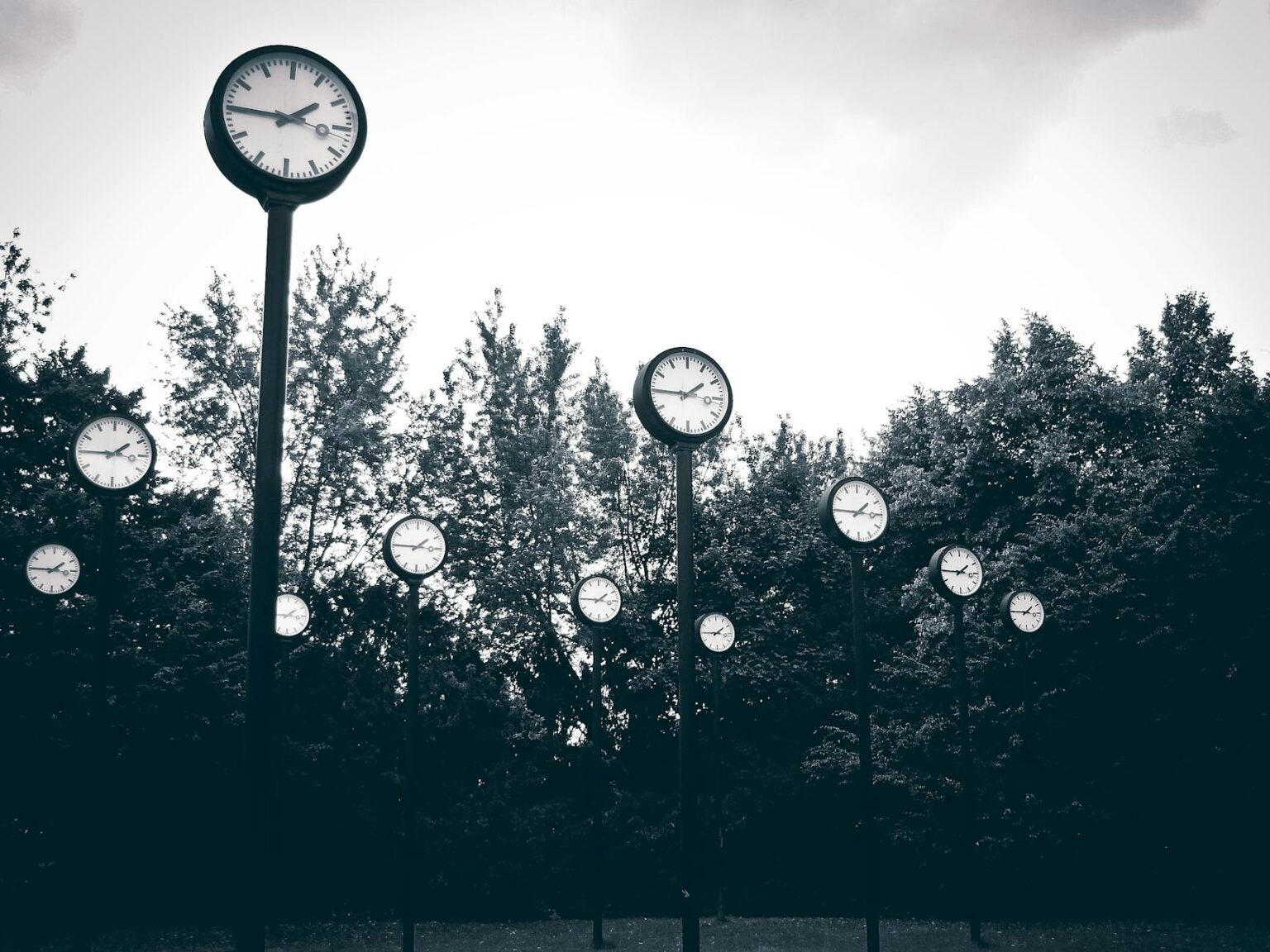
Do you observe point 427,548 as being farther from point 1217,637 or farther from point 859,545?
point 1217,637

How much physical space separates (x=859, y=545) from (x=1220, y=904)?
15.5 metres

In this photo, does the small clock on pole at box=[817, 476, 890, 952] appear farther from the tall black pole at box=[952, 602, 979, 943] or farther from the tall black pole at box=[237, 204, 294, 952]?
the tall black pole at box=[237, 204, 294, 952]

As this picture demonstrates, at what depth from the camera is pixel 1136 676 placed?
64.1 ft

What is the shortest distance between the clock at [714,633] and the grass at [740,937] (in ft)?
16.7

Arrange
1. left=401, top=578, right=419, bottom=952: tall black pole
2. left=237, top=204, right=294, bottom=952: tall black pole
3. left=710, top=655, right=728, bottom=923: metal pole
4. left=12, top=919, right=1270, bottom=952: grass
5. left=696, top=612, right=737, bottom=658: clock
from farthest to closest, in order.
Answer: left=710, top=655, right=728, bottom=923: metal pole, left=696, top=612, right=737, bottom=658: clock, left=12, top=919, right=1270, bottom=952: grass, left=401, top=578, right=419, bottom=952: tall black pole, left=237, top=204, right=294, bottom=952: tall black pole

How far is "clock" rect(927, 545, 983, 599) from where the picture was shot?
13531 millimetres

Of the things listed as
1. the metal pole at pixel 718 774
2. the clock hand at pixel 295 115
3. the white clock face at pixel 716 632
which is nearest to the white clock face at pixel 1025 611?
the white clock face at pixel 716 632

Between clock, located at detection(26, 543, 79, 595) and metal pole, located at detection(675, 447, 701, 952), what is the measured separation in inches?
344

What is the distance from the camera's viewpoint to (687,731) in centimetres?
622

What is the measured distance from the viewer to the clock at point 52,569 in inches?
451

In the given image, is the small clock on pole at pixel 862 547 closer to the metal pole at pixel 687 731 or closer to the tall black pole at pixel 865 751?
the tall black pole at pixel 865 751

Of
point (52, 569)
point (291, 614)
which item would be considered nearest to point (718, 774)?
point (291, 614)

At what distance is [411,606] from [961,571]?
7.76 meters

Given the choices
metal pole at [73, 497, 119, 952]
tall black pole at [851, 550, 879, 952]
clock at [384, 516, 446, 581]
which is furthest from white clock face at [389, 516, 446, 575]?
tall black pole at [851, 550, 879, 952]
